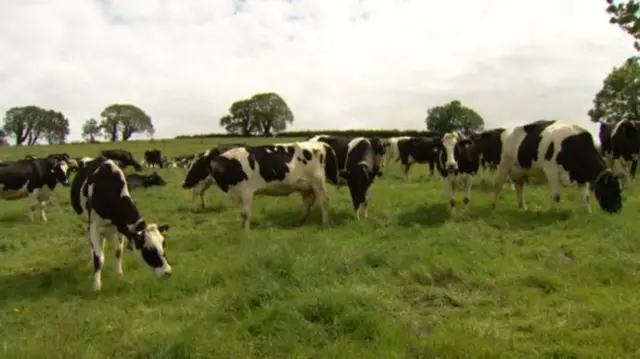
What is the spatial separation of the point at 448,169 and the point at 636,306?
923 centimetres

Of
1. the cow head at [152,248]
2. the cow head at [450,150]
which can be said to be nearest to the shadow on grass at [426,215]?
the cow head at [450,150]

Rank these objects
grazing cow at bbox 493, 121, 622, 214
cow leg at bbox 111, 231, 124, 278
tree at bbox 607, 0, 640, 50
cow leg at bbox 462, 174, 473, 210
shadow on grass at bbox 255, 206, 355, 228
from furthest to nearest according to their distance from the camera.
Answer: cow leg at bbox 462, 174, 473, 210 < shadow on grass at bbox 255, 206, 355, 228 < grazing cow at bbox 493, 121, 622, 214 < cow leg at bbox 111, 231, 124, 278 < tree at bbox 607, 0, 640, 50

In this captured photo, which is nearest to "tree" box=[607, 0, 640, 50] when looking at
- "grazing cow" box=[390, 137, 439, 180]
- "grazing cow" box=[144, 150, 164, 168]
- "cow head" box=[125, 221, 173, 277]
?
"cow head" box=[125, 221, 173, 277]

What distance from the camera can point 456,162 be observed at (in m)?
16.0

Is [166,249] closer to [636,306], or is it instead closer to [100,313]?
[100,313]

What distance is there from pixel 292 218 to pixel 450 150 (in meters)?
4.90

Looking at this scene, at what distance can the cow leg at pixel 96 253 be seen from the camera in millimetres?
9819

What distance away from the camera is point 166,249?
12.7 metres

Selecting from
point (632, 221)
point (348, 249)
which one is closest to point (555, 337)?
point (348, 249)

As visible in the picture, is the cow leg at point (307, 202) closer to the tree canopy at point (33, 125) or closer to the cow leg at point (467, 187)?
the cow leg at point (467, 187)

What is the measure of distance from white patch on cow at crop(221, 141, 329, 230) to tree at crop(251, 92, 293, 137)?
80.3 m

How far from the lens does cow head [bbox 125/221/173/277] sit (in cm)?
950

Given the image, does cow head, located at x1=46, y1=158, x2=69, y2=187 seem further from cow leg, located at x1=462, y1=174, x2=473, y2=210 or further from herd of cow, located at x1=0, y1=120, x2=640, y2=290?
cow leg, located at x1=462, y1=174, x2=473, y2=210

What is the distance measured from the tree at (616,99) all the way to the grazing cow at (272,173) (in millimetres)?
58335
